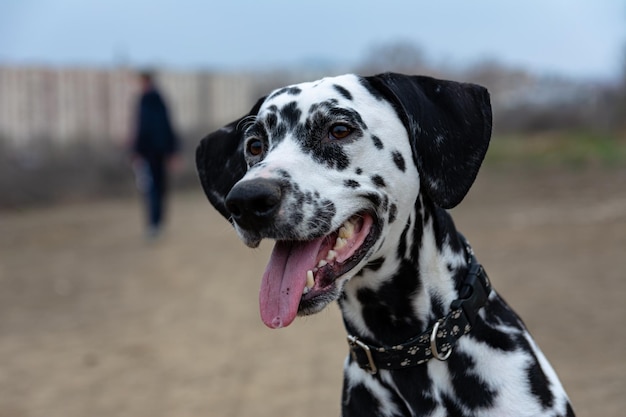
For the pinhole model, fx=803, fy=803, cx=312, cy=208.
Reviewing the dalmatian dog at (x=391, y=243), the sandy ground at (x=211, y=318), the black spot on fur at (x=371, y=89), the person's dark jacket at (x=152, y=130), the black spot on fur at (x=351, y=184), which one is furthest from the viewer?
the person's dark jacket at (x=152, y=130)

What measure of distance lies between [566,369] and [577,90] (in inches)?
1160

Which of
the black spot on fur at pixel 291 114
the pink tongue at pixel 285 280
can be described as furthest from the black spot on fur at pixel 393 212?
the black spot on fur at pixel 291 114

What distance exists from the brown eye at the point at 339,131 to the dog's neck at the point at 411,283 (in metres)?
0.42

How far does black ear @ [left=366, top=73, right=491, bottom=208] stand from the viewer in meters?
3.17

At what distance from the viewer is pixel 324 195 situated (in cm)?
302

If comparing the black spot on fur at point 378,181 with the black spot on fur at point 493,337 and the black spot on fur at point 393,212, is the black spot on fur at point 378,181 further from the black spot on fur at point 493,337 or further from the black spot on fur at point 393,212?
the black spot on fur at point 493,337

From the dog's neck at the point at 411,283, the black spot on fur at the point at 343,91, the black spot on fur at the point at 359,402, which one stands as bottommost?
the black spot on fur at the point at 359,402

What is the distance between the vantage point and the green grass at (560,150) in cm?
2000

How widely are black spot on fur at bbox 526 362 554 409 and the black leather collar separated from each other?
0.28 metres

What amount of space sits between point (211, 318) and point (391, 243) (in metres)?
5.63

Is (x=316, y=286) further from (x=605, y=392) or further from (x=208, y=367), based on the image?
(x=208, y=367)

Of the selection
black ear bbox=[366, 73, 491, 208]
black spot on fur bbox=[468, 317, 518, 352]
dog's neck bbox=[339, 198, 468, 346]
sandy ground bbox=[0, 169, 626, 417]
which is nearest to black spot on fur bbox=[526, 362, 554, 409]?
black spot on fur bbox=[468, 317, 518, 352]

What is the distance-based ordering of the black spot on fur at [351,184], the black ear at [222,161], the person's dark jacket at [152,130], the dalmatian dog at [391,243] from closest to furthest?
the dalmatian dog at [391,243], the black spot on fur at [351,184], the black ear at [222,161], the person's dark jacket at [152,130]

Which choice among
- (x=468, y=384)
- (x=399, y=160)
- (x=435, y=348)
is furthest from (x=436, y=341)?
(x=399, y=160)
